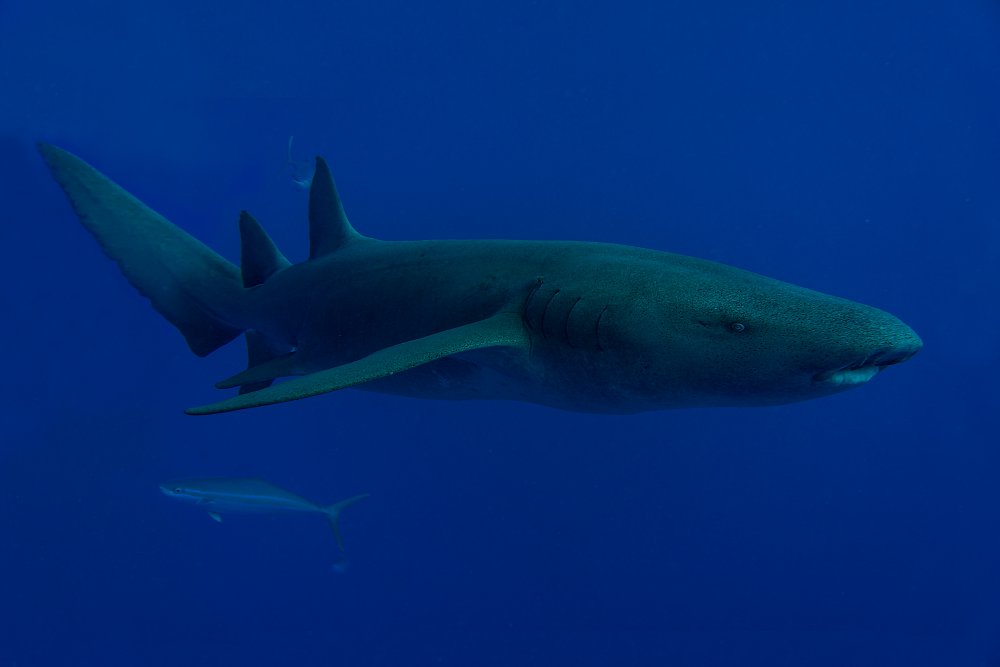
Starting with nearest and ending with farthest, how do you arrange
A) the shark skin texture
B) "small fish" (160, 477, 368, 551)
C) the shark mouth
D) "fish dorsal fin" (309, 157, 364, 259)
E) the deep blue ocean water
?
the shark mouth < the shark skin texture < "fish dorsal fin" (309, 157, 364, 259) < "small fish" (160, 477, 368, 551) < the deep blue ocean water

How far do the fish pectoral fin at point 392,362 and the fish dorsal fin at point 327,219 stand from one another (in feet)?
6.17

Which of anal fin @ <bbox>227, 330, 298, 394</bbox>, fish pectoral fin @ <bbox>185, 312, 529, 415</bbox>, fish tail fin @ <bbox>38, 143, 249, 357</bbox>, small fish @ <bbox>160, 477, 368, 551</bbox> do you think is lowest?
small fish @ <bbox>160, 477, 368, 551</bbox>

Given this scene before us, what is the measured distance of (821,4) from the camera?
40.9 ft

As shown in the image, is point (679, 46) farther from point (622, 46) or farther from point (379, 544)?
point (379, 544)

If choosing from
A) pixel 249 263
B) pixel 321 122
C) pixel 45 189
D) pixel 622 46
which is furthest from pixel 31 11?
pixel 622 46

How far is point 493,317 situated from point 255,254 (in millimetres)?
2393

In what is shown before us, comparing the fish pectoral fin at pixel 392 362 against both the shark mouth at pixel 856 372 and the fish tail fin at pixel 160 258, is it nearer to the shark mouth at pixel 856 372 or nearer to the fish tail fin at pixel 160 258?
the shark mouth at pixel 856 372

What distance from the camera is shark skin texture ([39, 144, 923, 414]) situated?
221cm

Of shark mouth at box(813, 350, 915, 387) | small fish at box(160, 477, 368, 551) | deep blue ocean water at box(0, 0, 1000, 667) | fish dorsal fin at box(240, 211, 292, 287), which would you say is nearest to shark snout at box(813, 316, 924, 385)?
shark mouth at box(813, 350, 915, 387)

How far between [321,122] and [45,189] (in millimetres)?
4414

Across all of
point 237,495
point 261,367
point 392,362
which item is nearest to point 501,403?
point 237,495

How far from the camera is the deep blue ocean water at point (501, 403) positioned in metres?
10.6

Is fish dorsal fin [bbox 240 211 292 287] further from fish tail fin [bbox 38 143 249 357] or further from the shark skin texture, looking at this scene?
fish tail fin [bbox 38 143 249 357]

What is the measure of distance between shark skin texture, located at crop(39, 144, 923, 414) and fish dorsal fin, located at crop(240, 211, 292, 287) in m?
0.01
